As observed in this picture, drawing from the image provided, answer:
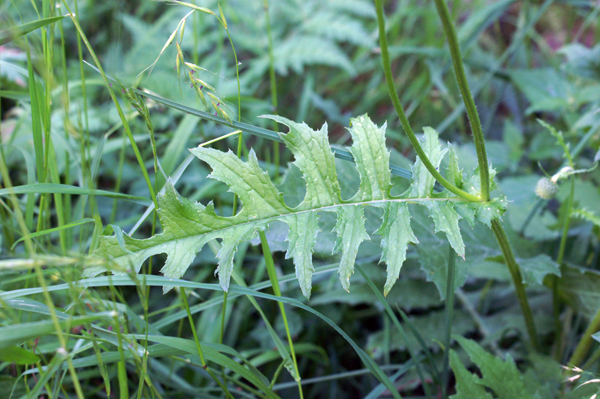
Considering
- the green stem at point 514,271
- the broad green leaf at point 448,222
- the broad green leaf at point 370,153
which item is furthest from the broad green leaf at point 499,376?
the broad green leaf at point 370,153

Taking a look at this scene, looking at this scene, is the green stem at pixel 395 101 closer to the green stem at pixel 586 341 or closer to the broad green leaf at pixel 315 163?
the broad green leaf at pixel 315 163

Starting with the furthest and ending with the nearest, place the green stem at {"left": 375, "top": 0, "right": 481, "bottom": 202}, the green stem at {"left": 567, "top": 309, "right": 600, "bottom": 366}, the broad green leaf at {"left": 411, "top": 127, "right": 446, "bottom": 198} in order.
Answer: the green stem at {"left": 567, "top": 309, "right": 600, "bottom": 366} → the broad green leaf at {"left": 411, "top": 127, "right": 446, "bottom": 198} → the green stem at {"left": 375, "top": 0, "right": 481, "bottom": 202}

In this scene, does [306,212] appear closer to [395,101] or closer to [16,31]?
[395,101]

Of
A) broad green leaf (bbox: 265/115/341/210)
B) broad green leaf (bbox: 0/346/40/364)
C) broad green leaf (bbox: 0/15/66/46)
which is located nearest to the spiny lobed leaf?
broad green leaf (bbox: 265/115/341/210)

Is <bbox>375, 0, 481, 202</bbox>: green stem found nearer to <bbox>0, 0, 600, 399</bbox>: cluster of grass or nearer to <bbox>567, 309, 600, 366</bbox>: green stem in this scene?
<bbox>0, 0, 600, 399</bbox>: cluster of grass

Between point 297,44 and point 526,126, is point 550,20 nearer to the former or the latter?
point 526,126
